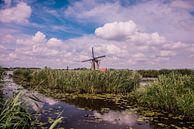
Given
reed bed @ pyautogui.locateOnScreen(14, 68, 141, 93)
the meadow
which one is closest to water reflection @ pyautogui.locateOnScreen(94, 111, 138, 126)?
the meadow

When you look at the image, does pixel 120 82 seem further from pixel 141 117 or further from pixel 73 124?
pixel 73 124

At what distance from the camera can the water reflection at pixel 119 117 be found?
10961 mm

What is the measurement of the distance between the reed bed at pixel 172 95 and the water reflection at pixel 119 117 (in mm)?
1834

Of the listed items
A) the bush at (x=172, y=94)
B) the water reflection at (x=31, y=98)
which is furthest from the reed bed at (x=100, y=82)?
the bush at (x=172, y=94)

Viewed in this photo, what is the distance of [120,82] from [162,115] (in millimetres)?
8931

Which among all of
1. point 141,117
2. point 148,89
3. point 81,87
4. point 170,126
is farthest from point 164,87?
point 81,87

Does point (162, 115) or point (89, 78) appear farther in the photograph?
point (89, 78)

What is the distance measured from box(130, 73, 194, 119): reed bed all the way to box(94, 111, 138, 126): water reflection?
1.83m

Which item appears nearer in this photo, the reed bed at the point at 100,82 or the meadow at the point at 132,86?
the meadow at the point at 132,86

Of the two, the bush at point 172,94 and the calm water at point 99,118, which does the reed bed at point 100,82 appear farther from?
the bush at point 172,94

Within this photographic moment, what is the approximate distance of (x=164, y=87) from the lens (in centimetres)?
1353

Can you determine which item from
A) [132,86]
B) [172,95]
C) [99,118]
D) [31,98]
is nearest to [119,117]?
[99,118]

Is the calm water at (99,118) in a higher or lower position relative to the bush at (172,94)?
lower

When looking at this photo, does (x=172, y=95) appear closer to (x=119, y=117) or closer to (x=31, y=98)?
(x=119, y=117)
